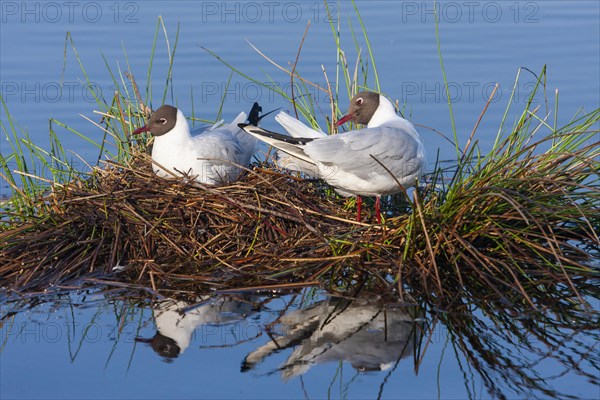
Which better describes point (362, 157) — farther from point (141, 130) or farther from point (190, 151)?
point (141, 130)

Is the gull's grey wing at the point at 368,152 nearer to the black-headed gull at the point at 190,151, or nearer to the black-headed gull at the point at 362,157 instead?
the black-headed gull at the point at 362,157

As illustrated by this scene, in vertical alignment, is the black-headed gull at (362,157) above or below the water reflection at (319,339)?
above

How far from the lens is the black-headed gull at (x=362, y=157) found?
19.7 feet

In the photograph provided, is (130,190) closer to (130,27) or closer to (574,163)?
(574,163)

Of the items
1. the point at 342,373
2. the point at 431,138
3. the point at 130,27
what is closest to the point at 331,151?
the point at 342,373

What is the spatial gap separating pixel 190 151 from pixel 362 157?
50.9 inches

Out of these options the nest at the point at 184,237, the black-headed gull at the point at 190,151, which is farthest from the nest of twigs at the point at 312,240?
the black-headed gull at the point at 190,151

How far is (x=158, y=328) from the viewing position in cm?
505

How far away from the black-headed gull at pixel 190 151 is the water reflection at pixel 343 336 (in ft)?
5.18

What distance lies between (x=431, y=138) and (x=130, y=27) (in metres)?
4.53

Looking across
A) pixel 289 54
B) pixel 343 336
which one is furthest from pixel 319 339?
pixel 289 54

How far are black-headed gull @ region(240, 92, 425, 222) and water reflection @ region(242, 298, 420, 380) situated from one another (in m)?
0.95

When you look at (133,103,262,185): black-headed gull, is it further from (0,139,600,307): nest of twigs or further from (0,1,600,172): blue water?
(0,1,600,172): blue water

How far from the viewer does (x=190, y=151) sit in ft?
21.9
